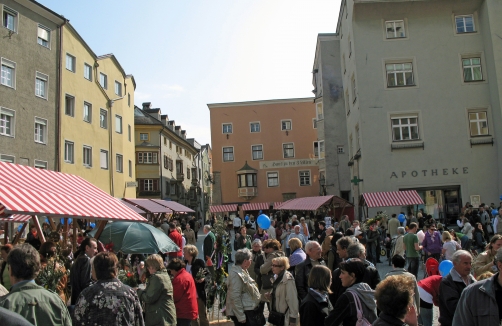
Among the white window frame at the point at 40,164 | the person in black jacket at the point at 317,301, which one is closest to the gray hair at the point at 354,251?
the person in black jacket at the point at 317,301

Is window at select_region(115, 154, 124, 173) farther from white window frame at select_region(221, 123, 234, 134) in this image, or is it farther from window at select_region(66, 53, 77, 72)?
white window frame at select_region(221, 123, 234, 134)

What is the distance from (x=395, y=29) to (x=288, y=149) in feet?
90.9

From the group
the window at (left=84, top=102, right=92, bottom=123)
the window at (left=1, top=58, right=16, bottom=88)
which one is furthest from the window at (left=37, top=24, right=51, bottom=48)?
the window at (left=84, top=102, right=92, bottom=123)

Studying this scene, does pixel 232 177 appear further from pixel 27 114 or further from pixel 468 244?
pixel 468 244

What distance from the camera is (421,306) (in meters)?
6.29

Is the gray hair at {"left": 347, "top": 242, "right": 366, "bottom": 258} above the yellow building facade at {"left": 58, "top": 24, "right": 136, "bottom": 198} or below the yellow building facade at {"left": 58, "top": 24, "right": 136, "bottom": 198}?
below

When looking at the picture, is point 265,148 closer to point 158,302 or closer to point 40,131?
point 40,131

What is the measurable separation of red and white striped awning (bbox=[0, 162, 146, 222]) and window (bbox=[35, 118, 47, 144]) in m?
14.8

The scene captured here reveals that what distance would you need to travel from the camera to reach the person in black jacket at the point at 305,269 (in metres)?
7.02

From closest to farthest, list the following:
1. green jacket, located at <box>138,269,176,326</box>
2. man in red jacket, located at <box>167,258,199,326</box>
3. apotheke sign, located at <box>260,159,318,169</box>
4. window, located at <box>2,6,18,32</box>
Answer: green jacket, located at <box>138,269,176,326</box> → man in red jacket, located at <box>167,258,199,326</box> → window, located at <box>2,6,18,32</box> → apotheke sign, located at <box>260,159,318,169</box>

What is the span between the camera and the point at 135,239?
10.8 m

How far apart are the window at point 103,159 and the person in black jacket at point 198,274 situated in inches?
1001

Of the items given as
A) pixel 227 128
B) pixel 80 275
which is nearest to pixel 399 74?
pixel 80 275

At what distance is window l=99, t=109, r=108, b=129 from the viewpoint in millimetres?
32750
